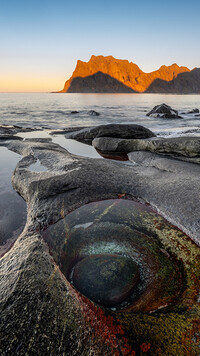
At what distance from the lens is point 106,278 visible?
1.91 meters

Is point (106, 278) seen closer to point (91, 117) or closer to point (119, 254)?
point (119, 254)

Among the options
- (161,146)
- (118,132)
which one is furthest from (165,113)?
(161,146)

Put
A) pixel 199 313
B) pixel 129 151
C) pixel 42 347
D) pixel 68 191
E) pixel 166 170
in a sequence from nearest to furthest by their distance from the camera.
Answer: pixel 42 347 < pixel 199 313 < pixel 68 191 < pixel 166 170 < pixel 129 151

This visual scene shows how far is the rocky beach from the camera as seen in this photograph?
46.3 inches

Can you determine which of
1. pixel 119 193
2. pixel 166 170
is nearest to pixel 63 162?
pixel 119 193

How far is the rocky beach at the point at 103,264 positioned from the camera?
46.3 inches

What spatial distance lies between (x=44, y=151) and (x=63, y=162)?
1.43 meters

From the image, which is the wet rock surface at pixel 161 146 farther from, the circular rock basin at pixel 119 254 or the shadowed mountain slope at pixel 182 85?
the shadowed mountain slope at pixel 182 85

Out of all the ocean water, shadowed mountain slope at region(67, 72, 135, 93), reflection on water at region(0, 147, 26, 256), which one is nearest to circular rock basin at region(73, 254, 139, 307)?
reflection on water at region(0, 147, 26, 256)

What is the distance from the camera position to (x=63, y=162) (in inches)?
159

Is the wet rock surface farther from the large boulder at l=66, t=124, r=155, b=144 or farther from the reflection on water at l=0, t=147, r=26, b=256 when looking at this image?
the reflection on water at l=0, t=147, r=26, b=256

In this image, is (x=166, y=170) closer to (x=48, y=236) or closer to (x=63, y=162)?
(x=63, y=162)

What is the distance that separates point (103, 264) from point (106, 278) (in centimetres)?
17

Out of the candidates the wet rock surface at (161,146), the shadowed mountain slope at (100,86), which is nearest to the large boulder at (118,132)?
the wet rock surface at (161,146)
